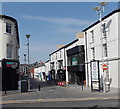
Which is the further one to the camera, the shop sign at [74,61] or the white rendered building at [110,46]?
the shop sign at [74,61]

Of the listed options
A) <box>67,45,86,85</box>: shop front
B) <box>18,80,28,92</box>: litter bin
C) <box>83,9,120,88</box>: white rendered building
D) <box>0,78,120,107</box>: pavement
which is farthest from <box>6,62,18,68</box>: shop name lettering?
<box>67,45,86,85</box>: shop front

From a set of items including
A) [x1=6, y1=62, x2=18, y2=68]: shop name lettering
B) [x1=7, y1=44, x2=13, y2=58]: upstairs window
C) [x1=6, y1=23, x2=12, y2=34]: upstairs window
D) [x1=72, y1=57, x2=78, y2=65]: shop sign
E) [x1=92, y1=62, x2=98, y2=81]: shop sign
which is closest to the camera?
[x1=92, y1=62, x2=98, y2=81]: shop sign

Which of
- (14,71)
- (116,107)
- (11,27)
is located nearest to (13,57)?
(14,71)

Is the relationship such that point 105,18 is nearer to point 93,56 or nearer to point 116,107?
point 93,56

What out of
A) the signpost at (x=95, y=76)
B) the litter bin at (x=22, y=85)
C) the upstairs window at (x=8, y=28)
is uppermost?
the upstairs window at (x=8, y=28)

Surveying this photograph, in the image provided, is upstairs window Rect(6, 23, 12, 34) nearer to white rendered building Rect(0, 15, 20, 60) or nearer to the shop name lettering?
white rendered building Rect(0, 15, 20, 60)

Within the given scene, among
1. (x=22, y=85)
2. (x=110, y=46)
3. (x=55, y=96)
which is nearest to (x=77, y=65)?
(x=110, y=46)

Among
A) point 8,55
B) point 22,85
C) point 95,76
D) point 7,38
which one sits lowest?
point 22,85

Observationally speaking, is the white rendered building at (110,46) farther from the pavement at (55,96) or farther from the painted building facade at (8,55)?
the painted building facade at (8,55)

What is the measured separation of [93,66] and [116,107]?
11515 mm

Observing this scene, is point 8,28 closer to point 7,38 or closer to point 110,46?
point 7,38

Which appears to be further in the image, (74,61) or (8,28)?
(74,61)

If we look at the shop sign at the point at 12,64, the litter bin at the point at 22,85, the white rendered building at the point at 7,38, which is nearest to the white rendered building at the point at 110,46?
the litter bin at the point at 22,85

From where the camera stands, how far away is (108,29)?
985 inches
